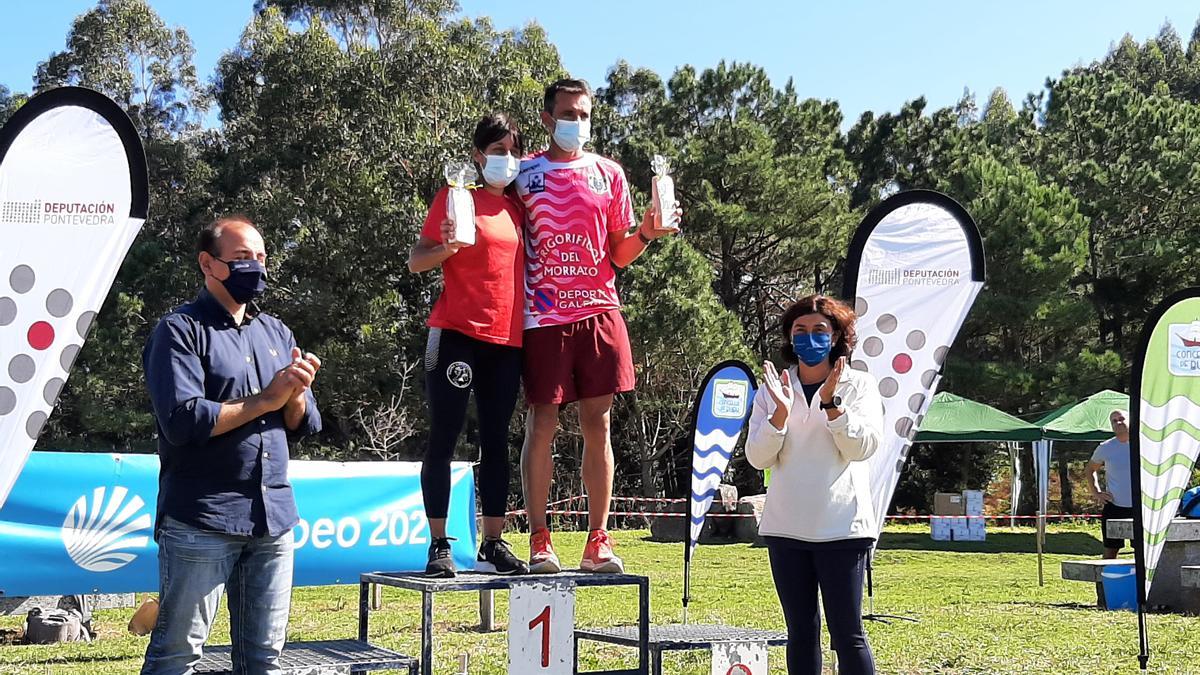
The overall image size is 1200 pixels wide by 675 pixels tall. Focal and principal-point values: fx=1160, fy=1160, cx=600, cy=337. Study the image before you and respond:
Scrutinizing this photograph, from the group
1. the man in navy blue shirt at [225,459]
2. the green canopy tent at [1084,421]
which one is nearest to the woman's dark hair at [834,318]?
the man in navy blue shirt at [225,459]

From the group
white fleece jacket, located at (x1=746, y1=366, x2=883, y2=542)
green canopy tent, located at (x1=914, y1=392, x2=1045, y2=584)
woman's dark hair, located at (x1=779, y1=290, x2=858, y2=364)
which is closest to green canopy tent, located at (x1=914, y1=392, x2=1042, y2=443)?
green canopy tent, located at (x1=914, y1=392, x2=1045, y2=584)

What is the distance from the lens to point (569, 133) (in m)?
4.46

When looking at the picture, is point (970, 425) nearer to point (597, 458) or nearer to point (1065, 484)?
point (1065, 484)

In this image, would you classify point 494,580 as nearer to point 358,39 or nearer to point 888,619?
point 888,619

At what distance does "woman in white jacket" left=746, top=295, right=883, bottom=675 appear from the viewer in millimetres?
4113

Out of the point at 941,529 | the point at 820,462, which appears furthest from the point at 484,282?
the point at 941,529

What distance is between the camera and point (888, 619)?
926 centimetres

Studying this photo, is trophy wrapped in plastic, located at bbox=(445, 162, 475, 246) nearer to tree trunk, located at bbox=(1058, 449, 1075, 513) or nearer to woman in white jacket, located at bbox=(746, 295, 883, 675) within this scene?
woman in white jacket, located at bbox=(746, 295, 883, 675)

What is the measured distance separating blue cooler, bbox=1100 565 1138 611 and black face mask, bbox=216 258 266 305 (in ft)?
29.1

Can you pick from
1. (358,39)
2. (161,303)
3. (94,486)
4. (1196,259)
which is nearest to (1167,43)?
(1196,259)

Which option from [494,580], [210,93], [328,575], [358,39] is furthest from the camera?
[210,93]

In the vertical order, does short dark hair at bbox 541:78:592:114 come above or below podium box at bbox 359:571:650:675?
above

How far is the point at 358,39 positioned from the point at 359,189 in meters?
4.89

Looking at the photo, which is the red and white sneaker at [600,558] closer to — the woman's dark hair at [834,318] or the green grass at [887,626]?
the woman's dark hair at [834,318]
